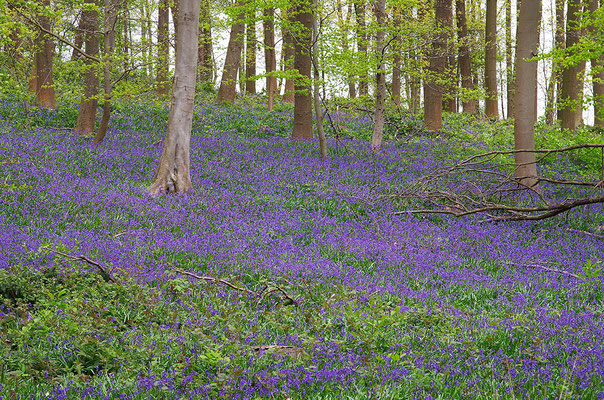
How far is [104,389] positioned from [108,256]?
2.99 m

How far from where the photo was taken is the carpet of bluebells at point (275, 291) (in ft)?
11.2

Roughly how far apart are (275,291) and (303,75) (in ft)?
30.6

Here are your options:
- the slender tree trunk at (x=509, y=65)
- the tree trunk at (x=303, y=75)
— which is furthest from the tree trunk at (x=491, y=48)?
the tree trunk at (x=303, y=75)

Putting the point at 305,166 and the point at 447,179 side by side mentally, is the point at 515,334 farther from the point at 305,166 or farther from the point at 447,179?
the point at 305,166

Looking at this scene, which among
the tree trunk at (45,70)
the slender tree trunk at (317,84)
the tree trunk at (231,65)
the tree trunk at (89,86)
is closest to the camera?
the slender tree trunk at (317,84)

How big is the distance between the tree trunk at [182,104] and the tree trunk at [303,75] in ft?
12.9

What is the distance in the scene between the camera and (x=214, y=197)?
9484 mm

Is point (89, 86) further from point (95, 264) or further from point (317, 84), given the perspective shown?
point (95, 264)

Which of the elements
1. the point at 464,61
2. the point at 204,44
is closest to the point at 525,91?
the point at 464,61

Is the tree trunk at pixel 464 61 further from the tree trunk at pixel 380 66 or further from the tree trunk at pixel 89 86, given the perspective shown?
the tree trunk at pixel 89 86

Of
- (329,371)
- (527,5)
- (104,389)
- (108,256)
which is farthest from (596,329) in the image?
(527,5)

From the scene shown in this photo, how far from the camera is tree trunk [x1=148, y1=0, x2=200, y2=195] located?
9727 mm

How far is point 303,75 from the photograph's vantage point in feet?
44.2

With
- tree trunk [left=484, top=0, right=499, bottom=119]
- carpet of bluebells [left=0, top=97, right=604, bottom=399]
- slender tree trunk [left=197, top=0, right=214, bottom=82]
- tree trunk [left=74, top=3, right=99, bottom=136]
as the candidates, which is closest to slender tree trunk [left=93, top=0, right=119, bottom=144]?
tree trunk [left=74, top=3, right=99, bottom=136]
